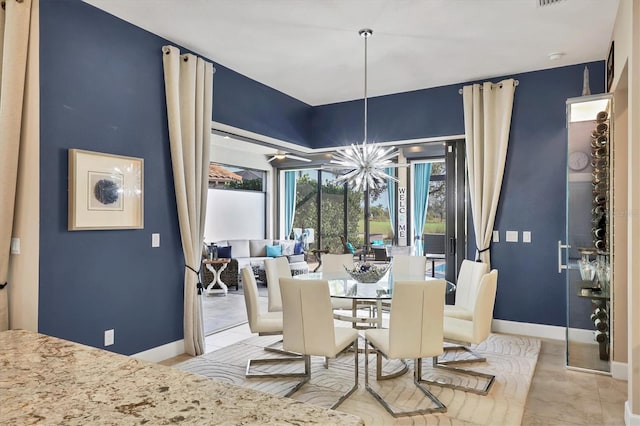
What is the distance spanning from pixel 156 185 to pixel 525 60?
3.92 meters

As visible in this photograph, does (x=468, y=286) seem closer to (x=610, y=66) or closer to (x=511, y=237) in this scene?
(x=511, y=237)

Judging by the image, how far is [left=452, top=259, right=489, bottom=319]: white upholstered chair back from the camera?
3.64m

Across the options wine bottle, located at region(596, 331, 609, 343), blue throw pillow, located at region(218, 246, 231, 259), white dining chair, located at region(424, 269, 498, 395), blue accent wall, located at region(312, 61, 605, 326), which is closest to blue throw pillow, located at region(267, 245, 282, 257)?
blue throw pillow, located at region(218, 246, 231, 259)

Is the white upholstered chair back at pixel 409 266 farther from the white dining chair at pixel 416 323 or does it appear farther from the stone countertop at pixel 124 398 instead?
the stone countertop at pixel 124 398

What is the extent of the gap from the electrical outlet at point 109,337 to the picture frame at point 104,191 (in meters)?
0.84

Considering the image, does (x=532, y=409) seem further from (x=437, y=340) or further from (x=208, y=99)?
(x=208, y=99)

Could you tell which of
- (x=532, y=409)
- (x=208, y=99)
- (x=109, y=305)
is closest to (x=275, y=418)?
(x=532, y=409)

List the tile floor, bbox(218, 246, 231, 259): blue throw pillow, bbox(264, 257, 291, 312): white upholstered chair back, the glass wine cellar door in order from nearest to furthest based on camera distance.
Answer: the tile floor < the glass wine cellar door < bbox(264, 257, 291, 312): white upholstered chair back < bbox(218, 246, 231, 259): blue throw pillow

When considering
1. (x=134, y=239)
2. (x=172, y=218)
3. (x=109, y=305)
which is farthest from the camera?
(x=172, y=218)

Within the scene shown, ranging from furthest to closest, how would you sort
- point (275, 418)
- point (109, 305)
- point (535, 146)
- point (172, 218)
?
point (535, 146), point (172, 218), point (109, 305), point (275, 418)

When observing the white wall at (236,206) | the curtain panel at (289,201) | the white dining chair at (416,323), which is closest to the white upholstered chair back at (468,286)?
the white dining chair at (416,323)

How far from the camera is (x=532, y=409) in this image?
2842 mm

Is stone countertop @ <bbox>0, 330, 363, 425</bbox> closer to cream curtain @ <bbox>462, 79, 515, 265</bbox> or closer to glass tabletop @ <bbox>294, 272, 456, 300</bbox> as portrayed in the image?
glass tabletop @ <bbox>294, 272, 456, 300</bbox>

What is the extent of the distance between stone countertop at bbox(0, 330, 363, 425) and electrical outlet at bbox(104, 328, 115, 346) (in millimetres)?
2260
